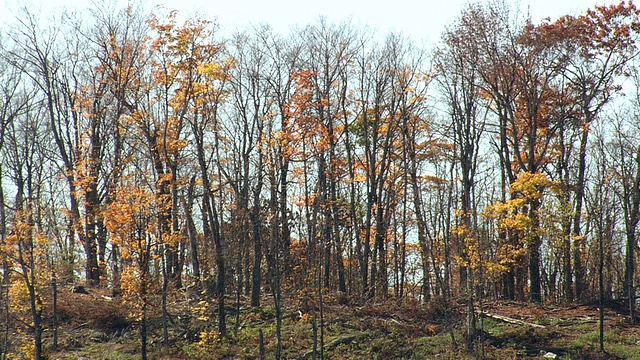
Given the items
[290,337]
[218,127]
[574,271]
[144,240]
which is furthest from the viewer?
[218,127]

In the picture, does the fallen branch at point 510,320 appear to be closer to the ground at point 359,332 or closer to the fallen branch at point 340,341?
the ground at point 359,332

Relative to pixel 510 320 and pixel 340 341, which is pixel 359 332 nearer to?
pixel 340 341

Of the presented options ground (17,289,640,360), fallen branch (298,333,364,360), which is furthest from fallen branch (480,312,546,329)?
fallen branch (298,333,364,360)

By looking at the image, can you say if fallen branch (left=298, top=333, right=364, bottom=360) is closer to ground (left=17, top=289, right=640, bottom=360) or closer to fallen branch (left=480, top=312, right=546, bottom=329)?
ground (left=17, top=289, right=640, bottom=360)

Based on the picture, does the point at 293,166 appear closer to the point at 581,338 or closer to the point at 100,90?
the point at 100,90

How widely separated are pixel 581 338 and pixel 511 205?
4.25 metres

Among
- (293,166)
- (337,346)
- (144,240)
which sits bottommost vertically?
(337,346)

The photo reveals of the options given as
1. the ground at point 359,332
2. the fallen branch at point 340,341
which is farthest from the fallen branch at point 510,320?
the fallen branch at point 340,341

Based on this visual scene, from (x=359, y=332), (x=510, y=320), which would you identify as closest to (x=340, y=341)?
(x=359, y=332)

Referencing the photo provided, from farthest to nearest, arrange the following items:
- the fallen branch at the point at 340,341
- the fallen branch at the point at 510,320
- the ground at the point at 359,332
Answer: the fallen branch at the point at 510,320
the fallen branch at the point at 340,341
the ground at the point at 359,332

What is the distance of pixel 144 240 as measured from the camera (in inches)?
675

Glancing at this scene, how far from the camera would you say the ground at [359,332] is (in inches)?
708

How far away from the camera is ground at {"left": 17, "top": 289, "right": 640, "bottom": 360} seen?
708 inches

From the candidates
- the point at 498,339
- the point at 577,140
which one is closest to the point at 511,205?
the point at 498,339
